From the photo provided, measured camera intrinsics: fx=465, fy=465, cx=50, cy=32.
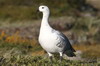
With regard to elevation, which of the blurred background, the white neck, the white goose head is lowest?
the blurred background

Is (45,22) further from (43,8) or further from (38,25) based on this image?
(38,25)

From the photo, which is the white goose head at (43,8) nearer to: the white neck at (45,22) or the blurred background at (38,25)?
the white neck at (45,22)

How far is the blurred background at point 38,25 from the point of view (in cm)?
1759

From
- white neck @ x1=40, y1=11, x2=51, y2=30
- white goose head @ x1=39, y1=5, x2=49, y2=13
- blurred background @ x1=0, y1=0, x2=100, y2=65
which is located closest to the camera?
white neck @ x1=40, y1=11, x2=51, y2=30

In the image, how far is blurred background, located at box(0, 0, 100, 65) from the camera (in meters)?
17.6

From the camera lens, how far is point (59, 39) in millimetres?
11445

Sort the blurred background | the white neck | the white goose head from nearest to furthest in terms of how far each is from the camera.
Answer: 1. the white neck
2. the white goose head
3. the blurred background

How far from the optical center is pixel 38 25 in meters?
29.5

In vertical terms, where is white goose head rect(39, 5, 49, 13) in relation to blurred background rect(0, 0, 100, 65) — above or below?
above

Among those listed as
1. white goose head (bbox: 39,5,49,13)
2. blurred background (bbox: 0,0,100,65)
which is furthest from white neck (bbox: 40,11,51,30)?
blurred background (bbox: 0,0,100,65)

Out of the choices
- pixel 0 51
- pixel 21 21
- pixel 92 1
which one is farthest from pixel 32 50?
pixel 92 1

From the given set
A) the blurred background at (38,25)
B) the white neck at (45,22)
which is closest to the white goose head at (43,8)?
the white neck at (45,22)

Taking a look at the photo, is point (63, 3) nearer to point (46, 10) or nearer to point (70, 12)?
point (70, 12)

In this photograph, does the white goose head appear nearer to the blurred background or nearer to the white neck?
the white neck
